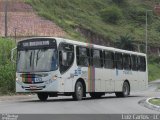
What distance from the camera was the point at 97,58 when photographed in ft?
105

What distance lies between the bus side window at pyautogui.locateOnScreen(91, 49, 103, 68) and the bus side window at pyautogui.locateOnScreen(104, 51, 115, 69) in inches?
26.6

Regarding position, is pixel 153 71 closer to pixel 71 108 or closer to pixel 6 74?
pixel 6 74

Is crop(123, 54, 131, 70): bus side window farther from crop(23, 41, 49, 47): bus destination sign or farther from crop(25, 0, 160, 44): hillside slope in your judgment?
crop(25, 0, 160, 44): hillside slope

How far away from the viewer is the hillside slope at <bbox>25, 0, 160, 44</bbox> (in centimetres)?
9481

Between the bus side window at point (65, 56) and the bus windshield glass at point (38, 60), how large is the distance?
0.36 meters

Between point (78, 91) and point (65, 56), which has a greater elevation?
point (65, 56)

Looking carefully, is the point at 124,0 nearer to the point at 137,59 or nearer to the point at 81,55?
the point at 137,59

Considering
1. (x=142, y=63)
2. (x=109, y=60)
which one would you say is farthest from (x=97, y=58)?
(x=142, y=63)

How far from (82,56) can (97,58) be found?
2.07m

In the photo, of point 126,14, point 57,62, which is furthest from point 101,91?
point 126,14

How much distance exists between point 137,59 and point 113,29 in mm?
72763

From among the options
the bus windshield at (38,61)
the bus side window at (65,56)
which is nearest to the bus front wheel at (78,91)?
the bus side window at (65,56)

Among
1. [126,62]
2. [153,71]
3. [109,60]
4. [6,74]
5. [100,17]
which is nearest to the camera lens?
[109,60]

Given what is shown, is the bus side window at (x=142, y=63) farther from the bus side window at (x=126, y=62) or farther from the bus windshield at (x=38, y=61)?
the bus windshield at (x=38, y=61)
